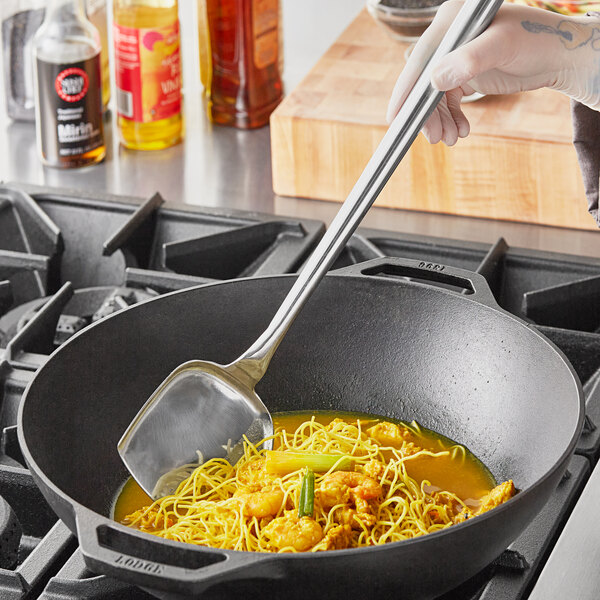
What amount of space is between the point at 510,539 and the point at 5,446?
1.51ft

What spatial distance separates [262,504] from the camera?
763 mm

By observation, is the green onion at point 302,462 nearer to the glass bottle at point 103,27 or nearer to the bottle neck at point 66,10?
the bottle neck at point 66,10

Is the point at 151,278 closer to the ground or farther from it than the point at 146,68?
closer to the ground

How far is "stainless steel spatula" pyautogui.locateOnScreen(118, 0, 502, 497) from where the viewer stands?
2.73 feet

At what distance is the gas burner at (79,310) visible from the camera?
3.63ft

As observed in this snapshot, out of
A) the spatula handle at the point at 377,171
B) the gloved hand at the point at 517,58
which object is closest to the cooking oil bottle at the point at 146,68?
the gloved hand at the point at 517,58

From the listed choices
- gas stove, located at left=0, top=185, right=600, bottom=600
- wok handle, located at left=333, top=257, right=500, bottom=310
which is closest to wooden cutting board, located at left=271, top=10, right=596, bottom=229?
gas stove, located at left=0, top=185, right=600, bottom=600

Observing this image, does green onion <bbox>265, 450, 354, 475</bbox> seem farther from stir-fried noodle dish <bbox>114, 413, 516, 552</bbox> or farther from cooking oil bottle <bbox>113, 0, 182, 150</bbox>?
cooking oil bottle <bbox>113, 0, 182, 150</bbox>

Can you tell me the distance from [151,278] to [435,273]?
357 mm

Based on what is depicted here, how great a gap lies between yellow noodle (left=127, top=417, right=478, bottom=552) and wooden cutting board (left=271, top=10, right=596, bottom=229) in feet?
1.59

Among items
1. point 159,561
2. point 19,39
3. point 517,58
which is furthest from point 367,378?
point 19,39

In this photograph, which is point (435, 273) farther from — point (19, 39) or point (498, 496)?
point (19, 39)

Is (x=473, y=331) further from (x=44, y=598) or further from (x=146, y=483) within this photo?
(x=44, y=598)

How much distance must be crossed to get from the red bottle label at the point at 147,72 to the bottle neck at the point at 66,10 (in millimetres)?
59
